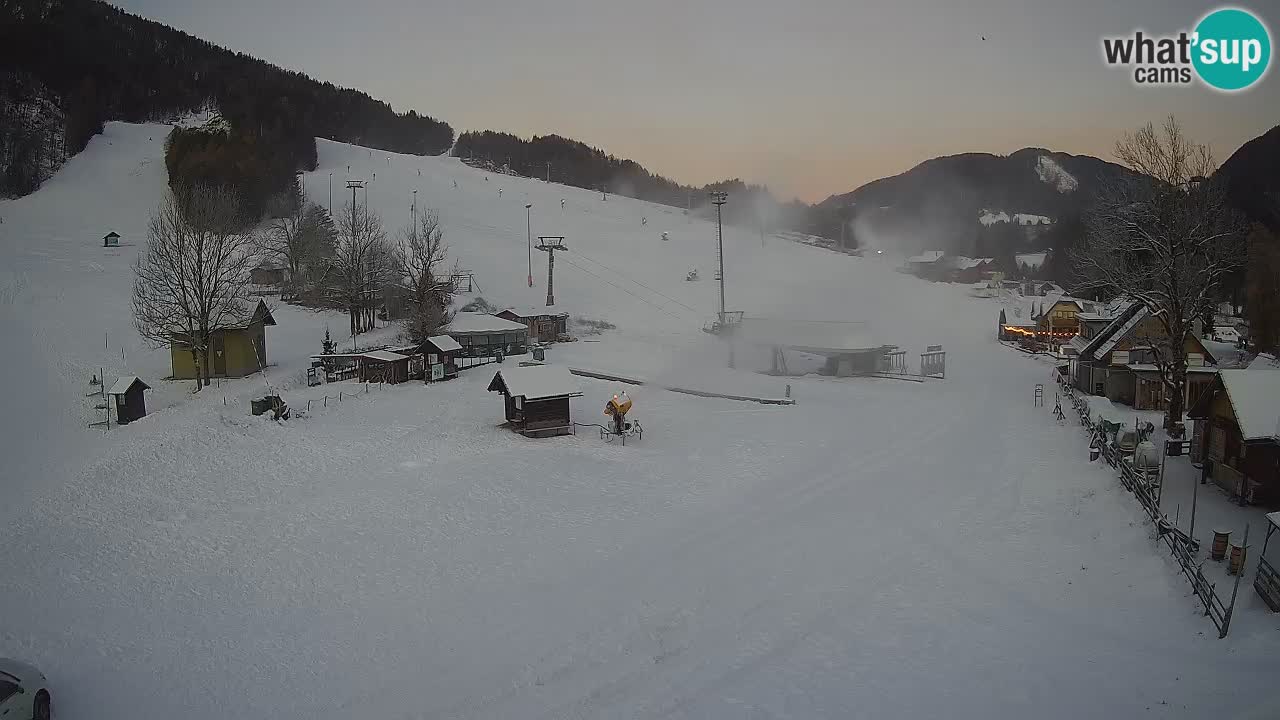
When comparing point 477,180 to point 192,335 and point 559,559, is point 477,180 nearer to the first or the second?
point 192,335

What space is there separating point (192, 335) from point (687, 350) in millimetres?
26913

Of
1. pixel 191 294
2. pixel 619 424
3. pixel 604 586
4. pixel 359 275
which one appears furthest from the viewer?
pixel 359 275

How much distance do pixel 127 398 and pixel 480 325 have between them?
19.2 metres

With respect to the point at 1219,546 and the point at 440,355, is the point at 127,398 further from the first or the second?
the point at 1219,546

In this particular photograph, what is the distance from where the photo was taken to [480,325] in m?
42.4

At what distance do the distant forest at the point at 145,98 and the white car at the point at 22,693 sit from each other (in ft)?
220

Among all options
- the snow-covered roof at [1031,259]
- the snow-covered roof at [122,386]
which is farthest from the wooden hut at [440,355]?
the snow-covered roof at [1031,259]

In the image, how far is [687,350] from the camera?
46.2 metres

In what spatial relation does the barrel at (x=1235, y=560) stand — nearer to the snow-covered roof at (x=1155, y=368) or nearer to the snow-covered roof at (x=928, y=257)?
the snow-covered roof at (x=1155, y=368)

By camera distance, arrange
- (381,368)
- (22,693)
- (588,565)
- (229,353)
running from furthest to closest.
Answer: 1. (229,353)
2. (381,368)
3. (588,565)
4. (22,693)

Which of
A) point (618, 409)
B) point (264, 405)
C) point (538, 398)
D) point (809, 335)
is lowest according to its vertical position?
point (618, 409)

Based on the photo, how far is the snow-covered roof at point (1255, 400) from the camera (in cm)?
1723

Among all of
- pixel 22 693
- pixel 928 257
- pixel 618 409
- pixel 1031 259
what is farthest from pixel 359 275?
pixel 1031 259

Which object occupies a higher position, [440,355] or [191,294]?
[191,294]
